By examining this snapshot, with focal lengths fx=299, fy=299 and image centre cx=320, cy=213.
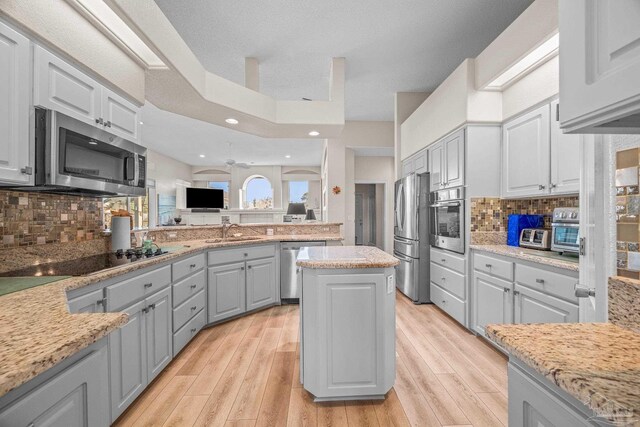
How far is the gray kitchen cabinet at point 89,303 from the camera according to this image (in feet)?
4.56

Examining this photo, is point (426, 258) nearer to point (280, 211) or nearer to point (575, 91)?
point (575, 91)

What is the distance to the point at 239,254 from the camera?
127 inches

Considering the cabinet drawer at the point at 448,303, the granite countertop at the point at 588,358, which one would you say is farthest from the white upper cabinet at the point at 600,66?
the cabinet drawer at the point at 448,303

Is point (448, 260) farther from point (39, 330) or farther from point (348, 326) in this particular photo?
point (39, 330)

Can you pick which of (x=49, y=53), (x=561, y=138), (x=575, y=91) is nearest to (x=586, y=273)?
(x=575, y=91)

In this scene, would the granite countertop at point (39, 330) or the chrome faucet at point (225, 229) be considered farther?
the chrome faucet at point (225, 229)

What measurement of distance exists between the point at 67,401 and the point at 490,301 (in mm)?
2814

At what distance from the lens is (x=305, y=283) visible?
1832 millimetres

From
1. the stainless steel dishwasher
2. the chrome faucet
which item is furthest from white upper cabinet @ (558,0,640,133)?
the chrome faucet

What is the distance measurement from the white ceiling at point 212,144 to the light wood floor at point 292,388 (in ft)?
13.8

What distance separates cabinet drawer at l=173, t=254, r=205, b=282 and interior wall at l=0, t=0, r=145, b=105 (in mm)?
1316

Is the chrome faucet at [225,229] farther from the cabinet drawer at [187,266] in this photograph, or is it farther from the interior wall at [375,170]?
the interior wall at [375,170]

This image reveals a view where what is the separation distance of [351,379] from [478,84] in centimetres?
277

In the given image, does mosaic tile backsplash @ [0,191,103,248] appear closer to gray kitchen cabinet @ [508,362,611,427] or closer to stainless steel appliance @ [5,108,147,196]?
stainless steel appliance @ [5,108,147,196]
